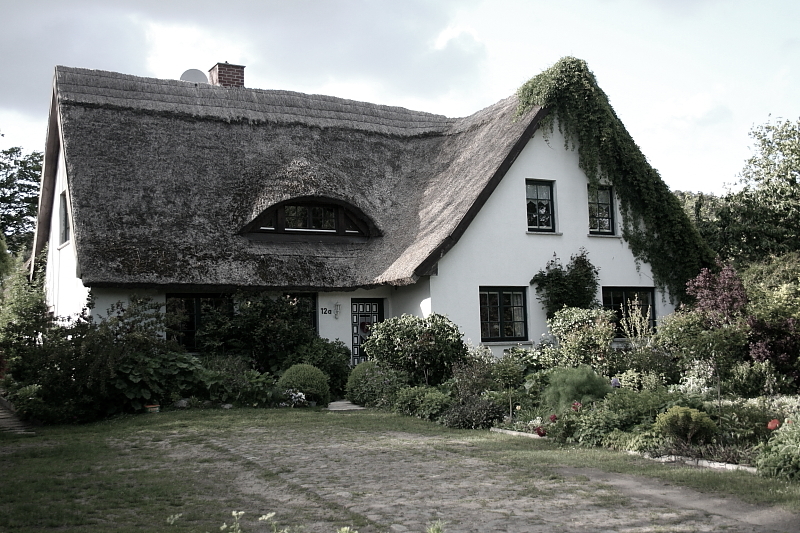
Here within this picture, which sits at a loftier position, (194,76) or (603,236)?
(194,76)

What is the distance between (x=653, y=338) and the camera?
49.1ft

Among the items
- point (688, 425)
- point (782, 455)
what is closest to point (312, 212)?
point (688, 425)

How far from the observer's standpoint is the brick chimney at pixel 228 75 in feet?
74.1

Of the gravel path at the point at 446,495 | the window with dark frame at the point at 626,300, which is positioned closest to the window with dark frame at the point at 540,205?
the window with dark frame at the point at 626,300

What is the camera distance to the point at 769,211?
2120 centimetres

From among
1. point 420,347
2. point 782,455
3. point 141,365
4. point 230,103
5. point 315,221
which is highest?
point 230,103

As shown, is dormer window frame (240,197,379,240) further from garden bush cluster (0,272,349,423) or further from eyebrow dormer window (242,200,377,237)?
garden bush cluster (0,272,349,423)

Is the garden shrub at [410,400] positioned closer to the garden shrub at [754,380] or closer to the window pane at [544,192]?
the garden shrub at [754,380]

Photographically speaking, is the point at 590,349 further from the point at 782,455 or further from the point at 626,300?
the point at 782,455

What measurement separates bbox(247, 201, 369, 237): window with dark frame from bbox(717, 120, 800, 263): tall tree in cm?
1055

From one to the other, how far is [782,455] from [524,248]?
35.4 feet

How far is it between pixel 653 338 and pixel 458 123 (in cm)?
996

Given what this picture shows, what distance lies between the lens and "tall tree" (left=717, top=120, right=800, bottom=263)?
20906mm

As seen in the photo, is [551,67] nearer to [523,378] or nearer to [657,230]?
[657,230]
